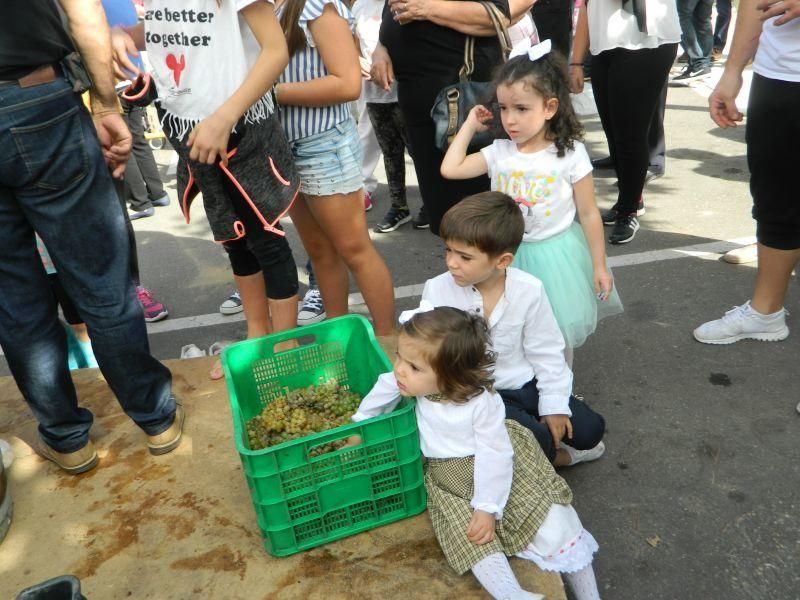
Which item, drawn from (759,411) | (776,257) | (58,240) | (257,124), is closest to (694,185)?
(776,257)

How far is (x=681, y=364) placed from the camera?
329cm

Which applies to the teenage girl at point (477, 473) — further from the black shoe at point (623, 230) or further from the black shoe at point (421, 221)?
the black shoe at point (421, 221)

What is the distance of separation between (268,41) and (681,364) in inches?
90.4

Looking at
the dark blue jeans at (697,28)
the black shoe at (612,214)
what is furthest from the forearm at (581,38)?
the dark blue jeans at (697,28)

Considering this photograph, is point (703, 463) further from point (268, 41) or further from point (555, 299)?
point (268, 41)

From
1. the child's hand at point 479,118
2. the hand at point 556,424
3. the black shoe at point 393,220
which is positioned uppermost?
the child's hand at point 479,118

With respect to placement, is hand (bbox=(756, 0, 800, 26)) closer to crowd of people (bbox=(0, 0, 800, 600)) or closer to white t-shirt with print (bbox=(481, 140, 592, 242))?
crowd of people (bbox=(0, 0, 800, 600))

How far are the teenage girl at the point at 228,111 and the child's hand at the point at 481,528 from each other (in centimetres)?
136

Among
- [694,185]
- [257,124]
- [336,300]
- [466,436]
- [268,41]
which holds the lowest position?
[694,185]

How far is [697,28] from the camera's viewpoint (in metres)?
8.65

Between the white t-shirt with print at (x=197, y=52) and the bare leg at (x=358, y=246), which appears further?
the bare leg at (x=358, y=246)

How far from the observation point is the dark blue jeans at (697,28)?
8.61 m

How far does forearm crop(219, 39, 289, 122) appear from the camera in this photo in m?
2.38

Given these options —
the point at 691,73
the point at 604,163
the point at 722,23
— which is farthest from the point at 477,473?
the point at 722,23
